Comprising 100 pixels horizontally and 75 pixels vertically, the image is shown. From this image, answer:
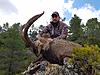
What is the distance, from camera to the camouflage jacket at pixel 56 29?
366 inches

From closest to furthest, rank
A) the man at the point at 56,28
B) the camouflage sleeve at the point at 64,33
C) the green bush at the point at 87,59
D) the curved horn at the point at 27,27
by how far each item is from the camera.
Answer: the curved horn at the point at 27,27
the green bush at the point at 87,59
the camouflage sleeve at the point at 64,33
the man at the point at 56,28

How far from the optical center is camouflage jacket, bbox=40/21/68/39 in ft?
30.5

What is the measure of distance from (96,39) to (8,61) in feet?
49.7

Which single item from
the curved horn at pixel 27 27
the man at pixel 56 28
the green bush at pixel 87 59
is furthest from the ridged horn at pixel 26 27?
the green bush at pixel 87 59

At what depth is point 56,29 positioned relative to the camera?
30.9 feet

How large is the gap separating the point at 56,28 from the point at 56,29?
0.10 ft

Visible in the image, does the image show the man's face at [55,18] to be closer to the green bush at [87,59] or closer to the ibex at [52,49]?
the ibex at [52,49]

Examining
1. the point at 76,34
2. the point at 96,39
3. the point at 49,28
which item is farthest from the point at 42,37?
the point at 76,34

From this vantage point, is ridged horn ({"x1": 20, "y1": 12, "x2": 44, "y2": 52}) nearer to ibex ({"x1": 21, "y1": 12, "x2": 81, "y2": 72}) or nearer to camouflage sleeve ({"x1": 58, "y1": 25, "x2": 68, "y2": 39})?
ibex ({"x1": 21, "y1": 12, "x2": 81, "y2": 72})

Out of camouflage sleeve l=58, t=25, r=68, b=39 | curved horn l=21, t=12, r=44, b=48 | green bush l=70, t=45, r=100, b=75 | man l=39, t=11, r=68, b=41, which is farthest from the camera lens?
man l=39, t=11, r=68, b=41

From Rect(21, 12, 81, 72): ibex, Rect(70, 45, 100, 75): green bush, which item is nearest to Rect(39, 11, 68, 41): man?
Rect(21, 12, 81, 72): ibex

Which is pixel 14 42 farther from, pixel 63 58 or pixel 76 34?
pixel 63 58

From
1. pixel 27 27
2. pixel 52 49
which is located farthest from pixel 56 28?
pixel 27 27

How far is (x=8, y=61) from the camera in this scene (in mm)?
40875
